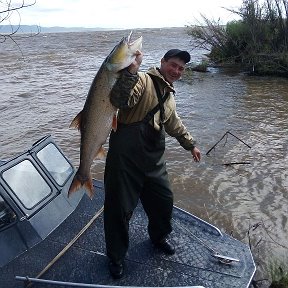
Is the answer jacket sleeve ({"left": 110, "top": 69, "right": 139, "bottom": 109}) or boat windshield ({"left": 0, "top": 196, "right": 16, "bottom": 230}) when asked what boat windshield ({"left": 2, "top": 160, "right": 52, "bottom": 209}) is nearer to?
boat windshield ({"left": 0, "top": 196, "right": 16, "bottom": 230})

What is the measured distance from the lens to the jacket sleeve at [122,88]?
291cm

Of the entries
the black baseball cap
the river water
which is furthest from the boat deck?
the black baseball cap

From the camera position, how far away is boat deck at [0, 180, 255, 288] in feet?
13.3

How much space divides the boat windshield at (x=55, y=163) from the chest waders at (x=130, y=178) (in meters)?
1.51

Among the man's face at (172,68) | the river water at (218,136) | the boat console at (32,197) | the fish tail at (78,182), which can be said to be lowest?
the river water at (218,136)

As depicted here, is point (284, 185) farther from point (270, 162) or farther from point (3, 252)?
point (3, 252)

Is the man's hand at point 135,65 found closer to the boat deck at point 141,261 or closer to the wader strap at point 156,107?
the wader strap at point 156,107

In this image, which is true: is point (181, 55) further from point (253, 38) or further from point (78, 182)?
point (253, 38)

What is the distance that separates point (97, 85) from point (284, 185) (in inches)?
240

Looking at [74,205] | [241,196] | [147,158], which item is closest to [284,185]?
[241,196]

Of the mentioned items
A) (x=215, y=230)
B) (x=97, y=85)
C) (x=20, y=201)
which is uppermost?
(x=97, y=85)

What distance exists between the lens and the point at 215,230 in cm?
495

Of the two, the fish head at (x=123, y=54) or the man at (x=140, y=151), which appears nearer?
the fish head at (x=123, y=54)

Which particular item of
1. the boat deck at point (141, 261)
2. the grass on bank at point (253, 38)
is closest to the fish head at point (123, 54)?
the boat deck at point (141, 261)
